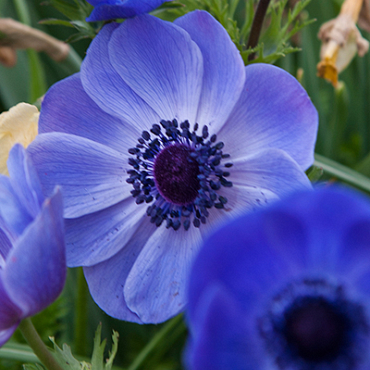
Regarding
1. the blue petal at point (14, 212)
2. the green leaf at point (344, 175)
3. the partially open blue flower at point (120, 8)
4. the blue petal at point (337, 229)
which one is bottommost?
the green leaf at point (344, 175)

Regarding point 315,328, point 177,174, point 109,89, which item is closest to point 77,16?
point 109,89

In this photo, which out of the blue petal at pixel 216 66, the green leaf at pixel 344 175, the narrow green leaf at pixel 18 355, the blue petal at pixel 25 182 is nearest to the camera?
the blue petal at pixel 25 182

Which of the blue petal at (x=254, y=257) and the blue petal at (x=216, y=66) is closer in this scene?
the blue petal at (x=254, y=257)

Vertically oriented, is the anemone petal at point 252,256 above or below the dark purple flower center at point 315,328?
above

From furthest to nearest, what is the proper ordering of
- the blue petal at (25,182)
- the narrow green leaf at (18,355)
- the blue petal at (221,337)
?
the narrow green leaf at (18,355) → the blue petal at (25,182) → the blue petal at (221,337)

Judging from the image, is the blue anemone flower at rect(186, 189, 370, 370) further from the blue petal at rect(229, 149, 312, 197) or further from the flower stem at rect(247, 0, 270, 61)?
the flower stem at rect(247, 0, 270, 61)

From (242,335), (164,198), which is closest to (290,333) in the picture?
(242,335)

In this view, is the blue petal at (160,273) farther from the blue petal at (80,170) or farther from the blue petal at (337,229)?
the blue petal at (337,229)

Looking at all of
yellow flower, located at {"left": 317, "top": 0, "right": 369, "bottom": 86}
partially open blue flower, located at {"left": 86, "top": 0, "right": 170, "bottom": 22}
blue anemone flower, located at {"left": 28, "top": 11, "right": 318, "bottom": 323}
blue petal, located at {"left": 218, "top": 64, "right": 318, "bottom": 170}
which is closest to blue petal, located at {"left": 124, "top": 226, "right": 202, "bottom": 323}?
blue anemone flower, located at {"left": 28, "top": 11, "right": 318, "bottom": 323}

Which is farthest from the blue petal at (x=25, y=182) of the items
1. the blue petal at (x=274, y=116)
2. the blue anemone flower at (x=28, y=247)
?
the blue petal at (x=274, y=116)
